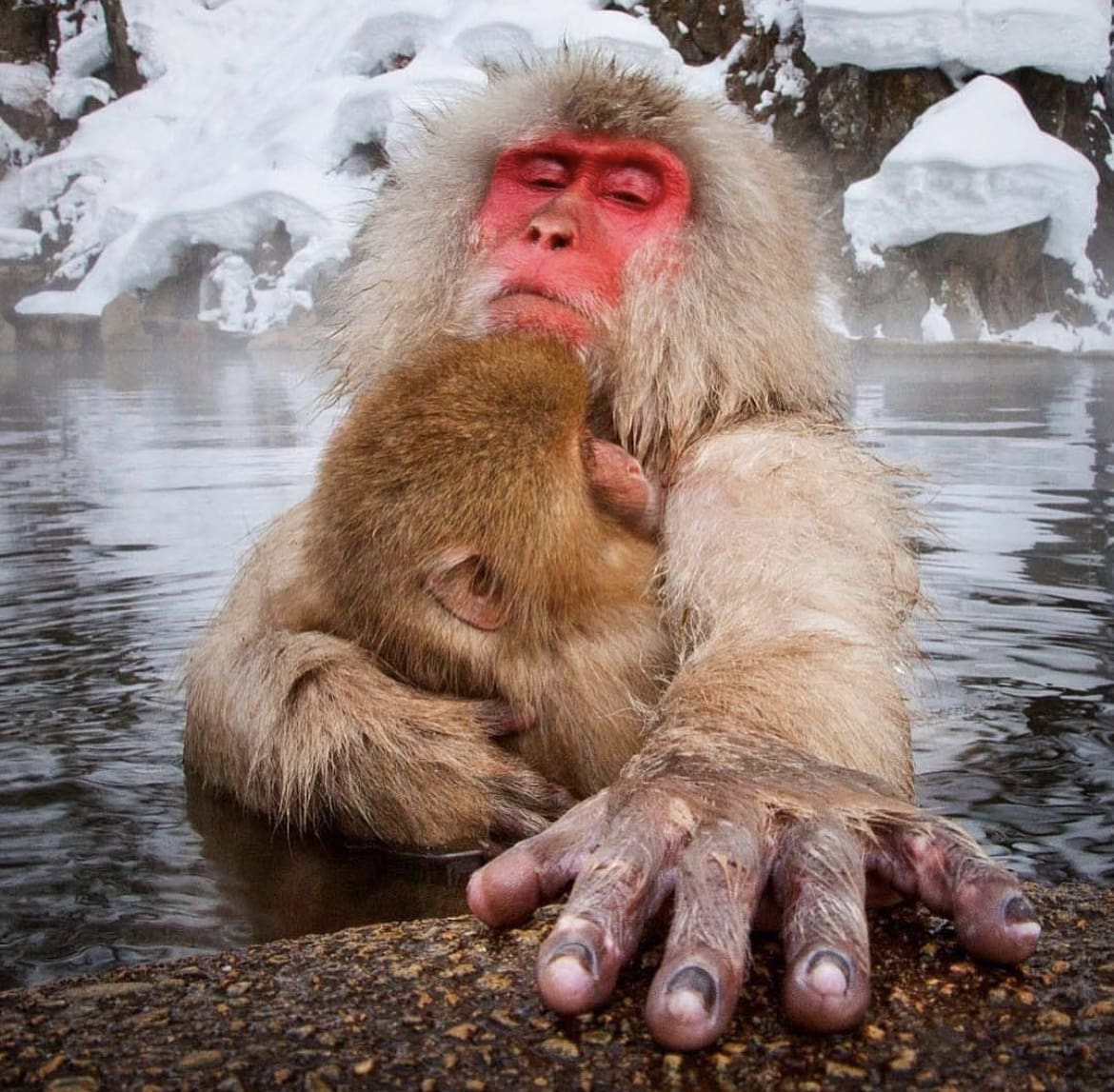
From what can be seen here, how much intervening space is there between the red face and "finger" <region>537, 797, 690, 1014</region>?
1.17 metres

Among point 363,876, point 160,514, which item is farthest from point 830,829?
point 160,514

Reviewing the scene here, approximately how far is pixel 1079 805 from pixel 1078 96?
25.2 feet

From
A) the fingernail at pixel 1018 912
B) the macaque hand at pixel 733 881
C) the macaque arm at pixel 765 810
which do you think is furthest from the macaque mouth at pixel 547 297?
the fingernail at pixel 1018 912

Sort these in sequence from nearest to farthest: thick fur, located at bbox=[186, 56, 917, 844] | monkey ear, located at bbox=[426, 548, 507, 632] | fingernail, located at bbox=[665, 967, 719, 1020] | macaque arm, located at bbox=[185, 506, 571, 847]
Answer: fingernail, located at bbox=[665, 967, 719, 1020], thick fur, located at bbox=[186, 56, 917, 844], monkey ear, located at bbox=[426, 548, 507, 632], macaque arm, located at bbox=[185, 506, 571, 847]

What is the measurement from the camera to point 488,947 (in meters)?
1.45

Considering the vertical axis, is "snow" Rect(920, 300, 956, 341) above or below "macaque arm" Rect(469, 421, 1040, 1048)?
below

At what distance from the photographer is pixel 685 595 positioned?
2.07 meters

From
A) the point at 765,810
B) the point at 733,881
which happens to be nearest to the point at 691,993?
the point at 733,881

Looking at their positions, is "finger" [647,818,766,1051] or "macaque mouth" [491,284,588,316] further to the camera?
"macaque mouth" [491,284,588,316]

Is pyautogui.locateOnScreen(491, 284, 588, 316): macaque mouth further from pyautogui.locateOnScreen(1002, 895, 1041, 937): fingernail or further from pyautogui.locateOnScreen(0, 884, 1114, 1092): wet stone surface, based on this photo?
pyautogui.locateOnScreen(1002, 895, 1041, 937): fingernail

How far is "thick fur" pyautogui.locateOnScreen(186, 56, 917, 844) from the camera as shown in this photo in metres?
1.85

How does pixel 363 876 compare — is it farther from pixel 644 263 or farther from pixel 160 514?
pixel 160 514

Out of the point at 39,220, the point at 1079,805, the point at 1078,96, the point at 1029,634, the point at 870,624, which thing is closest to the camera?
the point at 870,624

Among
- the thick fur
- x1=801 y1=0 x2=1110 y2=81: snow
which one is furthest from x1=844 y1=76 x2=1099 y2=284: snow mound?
the thick fur
